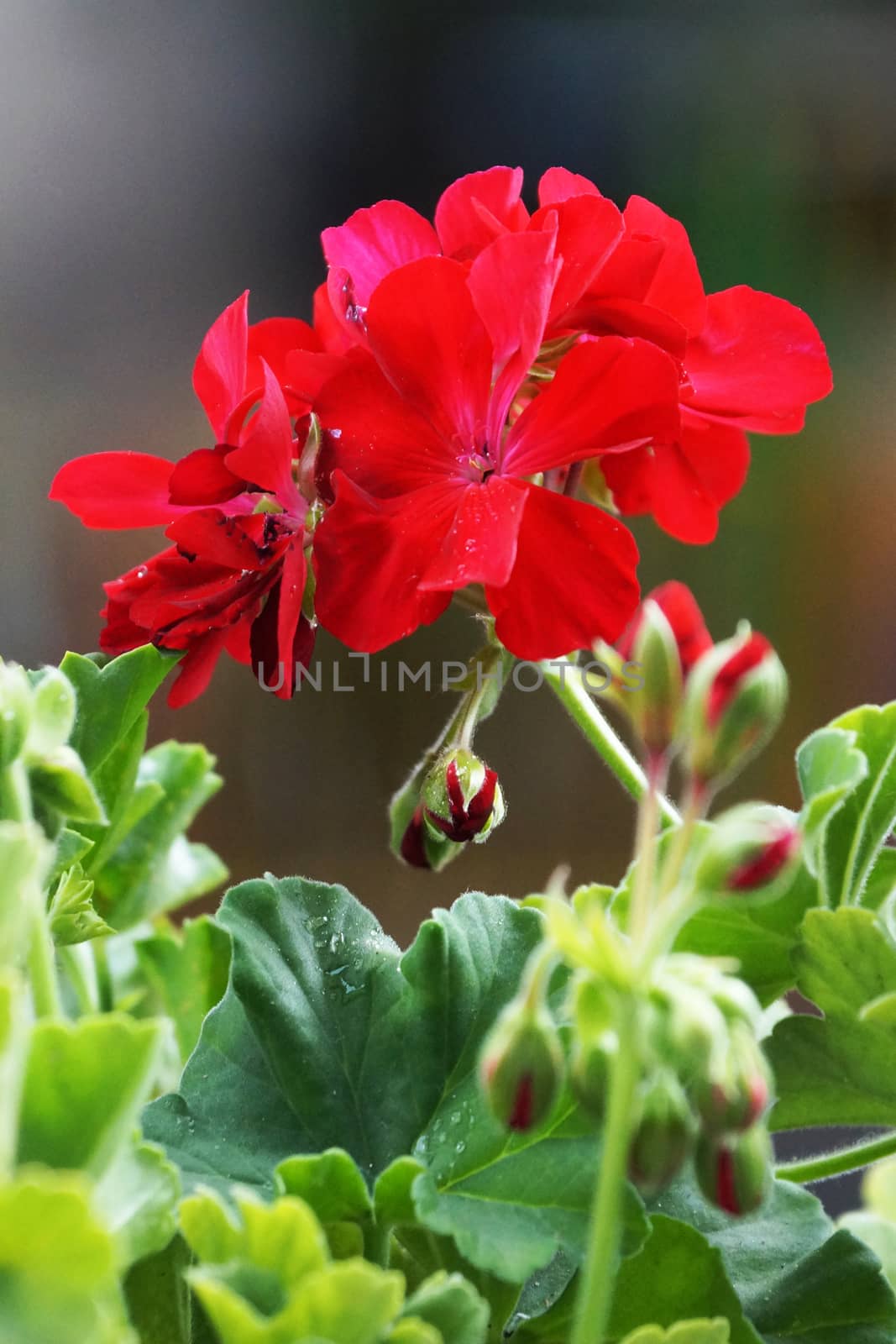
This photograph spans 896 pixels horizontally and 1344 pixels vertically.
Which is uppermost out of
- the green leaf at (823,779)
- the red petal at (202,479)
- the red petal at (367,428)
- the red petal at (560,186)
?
the red petal at (560,186)

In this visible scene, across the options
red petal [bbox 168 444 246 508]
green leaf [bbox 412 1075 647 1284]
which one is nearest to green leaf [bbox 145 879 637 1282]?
green leaf [bbox 412 1075 647 1284]

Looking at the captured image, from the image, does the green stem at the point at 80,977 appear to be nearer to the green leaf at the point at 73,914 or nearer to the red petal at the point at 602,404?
the green leaf at the point at 73,914

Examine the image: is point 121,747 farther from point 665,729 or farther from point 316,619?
point 665,729

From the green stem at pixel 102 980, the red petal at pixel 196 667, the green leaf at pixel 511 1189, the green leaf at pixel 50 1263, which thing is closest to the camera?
the green leaf at pixel 50 1263

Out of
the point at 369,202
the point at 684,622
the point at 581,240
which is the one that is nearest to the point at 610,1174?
the point at 684,622

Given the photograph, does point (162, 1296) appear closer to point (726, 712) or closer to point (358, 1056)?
point (358, 1056)

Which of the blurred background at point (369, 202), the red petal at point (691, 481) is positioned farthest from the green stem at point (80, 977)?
the blurred background at point (369, 202)

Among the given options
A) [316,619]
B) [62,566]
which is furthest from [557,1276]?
[62,566]
